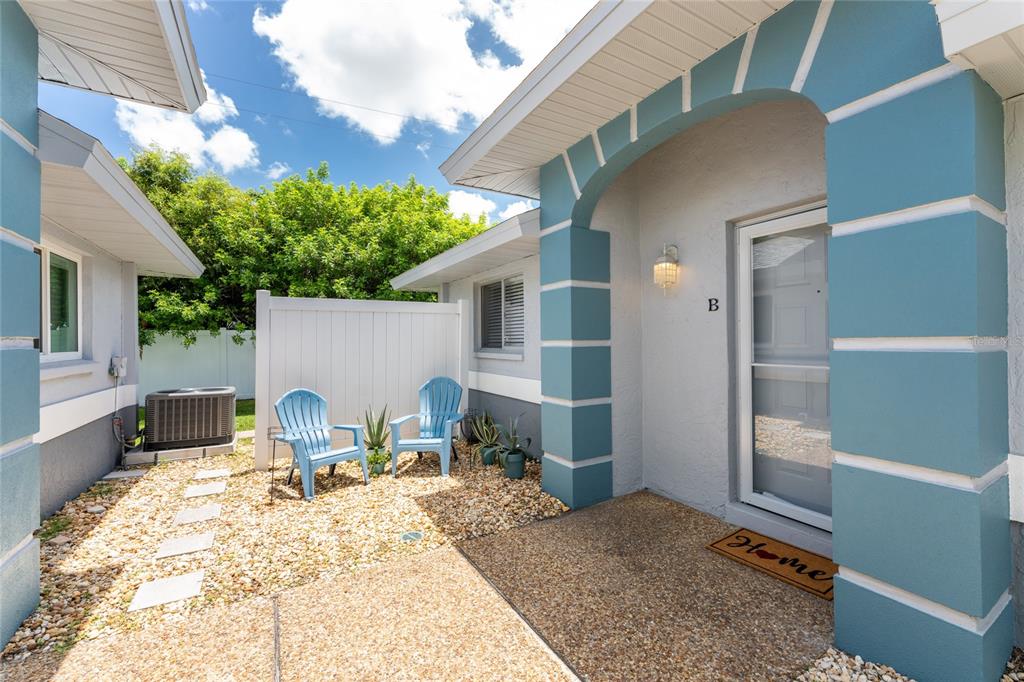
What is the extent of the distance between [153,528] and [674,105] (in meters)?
5.10

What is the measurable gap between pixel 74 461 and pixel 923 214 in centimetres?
668

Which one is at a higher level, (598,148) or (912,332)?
(598,148)

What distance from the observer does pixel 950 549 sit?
1.74 metres

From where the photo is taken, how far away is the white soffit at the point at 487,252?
4223 mm

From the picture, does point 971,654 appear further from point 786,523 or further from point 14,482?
point 14,482

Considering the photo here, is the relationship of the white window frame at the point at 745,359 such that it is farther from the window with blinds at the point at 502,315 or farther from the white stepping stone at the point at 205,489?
the white stepping stone at the point at 205,489

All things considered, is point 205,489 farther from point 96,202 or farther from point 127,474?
point 96,202

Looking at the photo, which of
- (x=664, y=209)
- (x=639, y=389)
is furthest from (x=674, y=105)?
(x=639, y=389)

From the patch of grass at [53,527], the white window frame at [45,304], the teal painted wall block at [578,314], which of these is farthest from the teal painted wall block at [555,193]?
the patch of grass at [53,527]

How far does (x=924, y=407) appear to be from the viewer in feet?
5.89

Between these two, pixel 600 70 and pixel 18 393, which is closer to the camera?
pixel 18 393

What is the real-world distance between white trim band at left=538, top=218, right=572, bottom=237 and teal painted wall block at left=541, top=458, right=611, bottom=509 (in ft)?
6.98

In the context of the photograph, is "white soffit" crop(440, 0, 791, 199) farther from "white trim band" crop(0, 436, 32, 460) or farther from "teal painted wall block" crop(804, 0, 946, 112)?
"white trim band" crop(0, 436, 32, 460)

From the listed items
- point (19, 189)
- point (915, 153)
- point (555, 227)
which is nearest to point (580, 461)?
point (555, 227)
